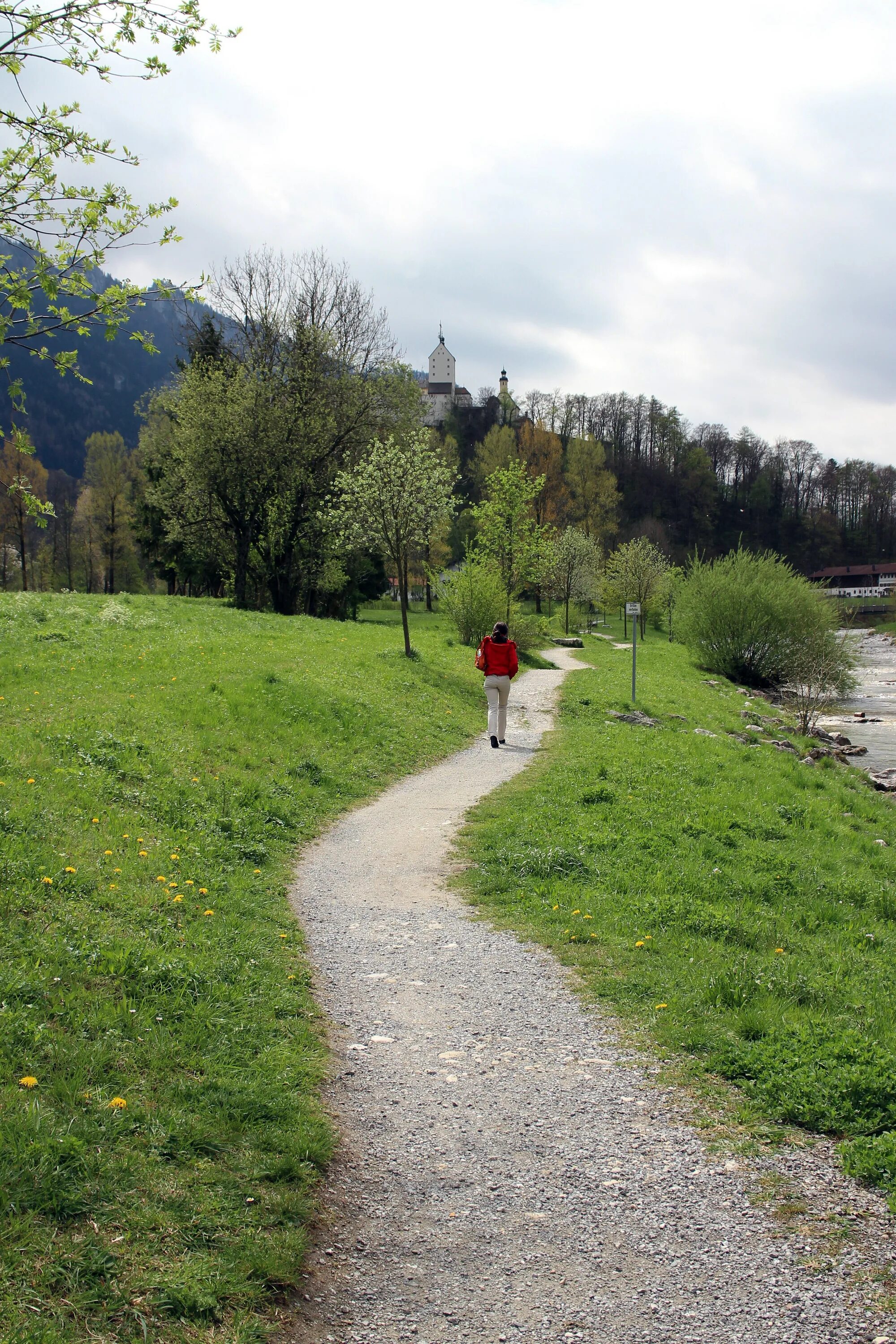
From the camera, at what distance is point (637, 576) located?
63.2 metres

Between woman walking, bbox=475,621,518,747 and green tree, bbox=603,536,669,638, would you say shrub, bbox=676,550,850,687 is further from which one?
woman walking, bbox=475,621,518,747

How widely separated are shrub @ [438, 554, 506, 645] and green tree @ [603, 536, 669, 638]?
30.3 meters

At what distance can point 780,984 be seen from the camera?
6.55 m

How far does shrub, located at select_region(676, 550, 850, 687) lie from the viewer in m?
36.6

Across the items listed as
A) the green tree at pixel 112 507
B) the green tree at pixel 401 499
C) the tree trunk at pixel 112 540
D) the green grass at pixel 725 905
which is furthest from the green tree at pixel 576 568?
the green grass at pixel 725 905

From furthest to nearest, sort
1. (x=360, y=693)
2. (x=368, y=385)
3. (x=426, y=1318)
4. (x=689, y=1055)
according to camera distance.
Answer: (x=368, y=385) < (x=360, y=693) < (x=689, y=1055) < (x=426, y=1318)

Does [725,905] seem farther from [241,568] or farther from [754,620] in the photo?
[241,568]

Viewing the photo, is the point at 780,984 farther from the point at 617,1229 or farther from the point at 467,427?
the point at 467,427

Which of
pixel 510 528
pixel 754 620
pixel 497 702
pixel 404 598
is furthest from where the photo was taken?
pixel 510 528

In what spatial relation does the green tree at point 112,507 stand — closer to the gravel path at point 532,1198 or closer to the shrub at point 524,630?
the shrub at point 524,630

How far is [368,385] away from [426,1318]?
4197cm

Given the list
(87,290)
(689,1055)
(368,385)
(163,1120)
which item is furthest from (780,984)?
(368,385)

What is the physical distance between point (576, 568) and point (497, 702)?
45608 mm

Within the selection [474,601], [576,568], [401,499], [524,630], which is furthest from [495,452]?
[401,499]
